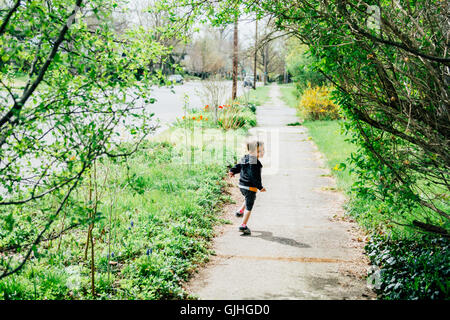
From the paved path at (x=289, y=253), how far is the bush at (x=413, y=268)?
0.78ft

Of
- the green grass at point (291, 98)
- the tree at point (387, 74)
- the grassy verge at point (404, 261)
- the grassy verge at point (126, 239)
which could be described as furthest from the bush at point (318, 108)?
the tree at point (387, 74)

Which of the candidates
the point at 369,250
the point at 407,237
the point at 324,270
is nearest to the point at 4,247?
the point at 324,270

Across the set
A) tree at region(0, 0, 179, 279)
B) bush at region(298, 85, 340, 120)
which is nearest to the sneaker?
tree at region(0, 0, 179, 279)

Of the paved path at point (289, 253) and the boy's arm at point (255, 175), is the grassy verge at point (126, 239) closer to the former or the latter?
the paved path at point (289, 253)

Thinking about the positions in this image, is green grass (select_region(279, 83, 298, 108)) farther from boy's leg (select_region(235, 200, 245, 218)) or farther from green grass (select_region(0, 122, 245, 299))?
boy's leg (select_region(235, 200, 245, 218))

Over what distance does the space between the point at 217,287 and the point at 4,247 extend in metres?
2.79

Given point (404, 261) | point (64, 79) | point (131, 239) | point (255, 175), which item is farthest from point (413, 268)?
point (64, 79)

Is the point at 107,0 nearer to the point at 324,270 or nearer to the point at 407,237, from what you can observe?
the point at 324,270

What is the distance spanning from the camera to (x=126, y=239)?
16.9 ft

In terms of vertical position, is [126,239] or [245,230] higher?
[126,239]

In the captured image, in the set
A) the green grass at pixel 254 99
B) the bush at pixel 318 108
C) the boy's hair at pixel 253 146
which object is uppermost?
the green grass at pixel 254 99

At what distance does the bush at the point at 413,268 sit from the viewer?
13.1ft

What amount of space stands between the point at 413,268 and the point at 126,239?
341cm

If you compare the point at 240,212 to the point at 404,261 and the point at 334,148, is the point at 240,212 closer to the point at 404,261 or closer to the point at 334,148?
the point at 404,261
